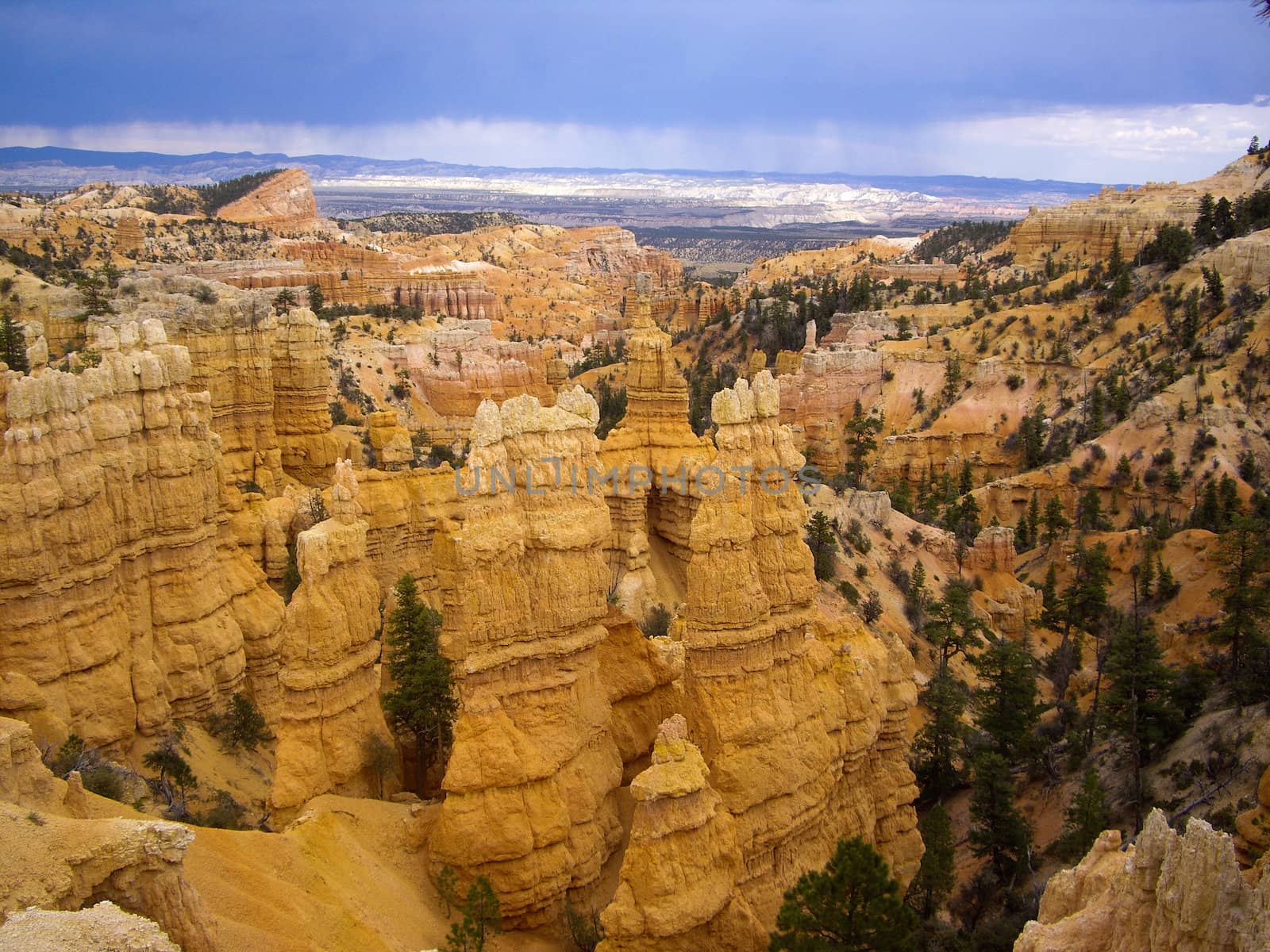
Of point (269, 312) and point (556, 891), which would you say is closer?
point (556, 891)

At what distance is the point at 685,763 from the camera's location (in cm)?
1411

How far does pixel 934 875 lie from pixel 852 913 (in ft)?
13.9

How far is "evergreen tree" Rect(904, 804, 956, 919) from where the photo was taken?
17.2m

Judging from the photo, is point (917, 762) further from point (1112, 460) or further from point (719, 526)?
point (1112, 460)

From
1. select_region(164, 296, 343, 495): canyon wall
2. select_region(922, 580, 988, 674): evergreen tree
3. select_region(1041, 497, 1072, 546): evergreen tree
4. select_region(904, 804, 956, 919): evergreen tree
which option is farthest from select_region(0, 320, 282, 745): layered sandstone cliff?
select_region(1041, 497, 1072, 546): evergreen tree

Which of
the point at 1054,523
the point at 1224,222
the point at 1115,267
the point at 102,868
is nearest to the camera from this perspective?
the point at 102,868

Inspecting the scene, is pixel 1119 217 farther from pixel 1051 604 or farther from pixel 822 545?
pixel 822 545

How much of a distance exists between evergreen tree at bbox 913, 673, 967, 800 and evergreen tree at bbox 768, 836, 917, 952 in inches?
378

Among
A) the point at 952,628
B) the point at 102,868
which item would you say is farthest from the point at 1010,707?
the point at 102,868

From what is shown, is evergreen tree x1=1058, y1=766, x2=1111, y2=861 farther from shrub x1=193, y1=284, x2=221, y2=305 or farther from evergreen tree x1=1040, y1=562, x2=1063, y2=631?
shrub x1=193, y1=284, x2=221, y2=305

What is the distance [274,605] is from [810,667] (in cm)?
1370

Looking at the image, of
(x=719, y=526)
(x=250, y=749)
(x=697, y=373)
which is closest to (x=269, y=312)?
(x=250, y=749)

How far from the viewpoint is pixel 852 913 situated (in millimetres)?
13594

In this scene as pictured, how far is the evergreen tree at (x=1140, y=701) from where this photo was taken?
20469mm
